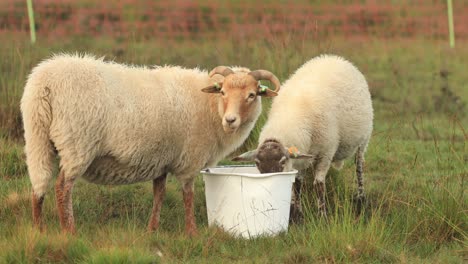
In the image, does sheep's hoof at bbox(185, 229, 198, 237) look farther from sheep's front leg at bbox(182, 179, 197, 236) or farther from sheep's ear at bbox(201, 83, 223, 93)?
sheep's ear at bbox(201, 83, 223, 93)

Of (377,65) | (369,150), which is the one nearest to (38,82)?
(369,150)

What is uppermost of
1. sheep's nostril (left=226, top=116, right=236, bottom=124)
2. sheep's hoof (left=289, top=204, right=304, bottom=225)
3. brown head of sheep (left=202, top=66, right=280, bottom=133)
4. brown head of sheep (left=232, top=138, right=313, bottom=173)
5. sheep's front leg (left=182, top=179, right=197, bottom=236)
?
brown head of sheep (left=202, top=66, right=280, bottom=133)

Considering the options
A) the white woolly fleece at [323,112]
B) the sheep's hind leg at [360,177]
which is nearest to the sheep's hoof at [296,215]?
the white woolly fleece at [323,112]

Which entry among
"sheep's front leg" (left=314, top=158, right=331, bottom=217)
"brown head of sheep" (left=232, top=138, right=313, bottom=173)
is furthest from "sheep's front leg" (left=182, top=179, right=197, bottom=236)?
"sheep's front leg" (left=314, top=158, right=331, bottom=217)

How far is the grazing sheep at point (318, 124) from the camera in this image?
7574 millimetres

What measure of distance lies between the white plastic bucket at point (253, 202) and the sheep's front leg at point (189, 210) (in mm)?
233

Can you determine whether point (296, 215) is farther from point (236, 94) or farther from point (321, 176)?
point (236, 94)

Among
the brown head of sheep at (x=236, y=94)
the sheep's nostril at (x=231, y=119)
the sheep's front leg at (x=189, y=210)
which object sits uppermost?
the brown head of sheep at (x=236, y=94)

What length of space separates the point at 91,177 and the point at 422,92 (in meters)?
9.55

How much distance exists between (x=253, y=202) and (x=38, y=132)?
1.86 meters

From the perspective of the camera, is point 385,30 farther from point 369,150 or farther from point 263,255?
point 263,255

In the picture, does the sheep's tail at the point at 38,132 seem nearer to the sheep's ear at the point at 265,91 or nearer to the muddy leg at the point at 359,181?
the sheep's ear at the point at 265,91

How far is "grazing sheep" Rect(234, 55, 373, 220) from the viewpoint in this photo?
757 centimetres

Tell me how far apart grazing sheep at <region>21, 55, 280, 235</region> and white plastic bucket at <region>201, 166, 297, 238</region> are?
342 mm
